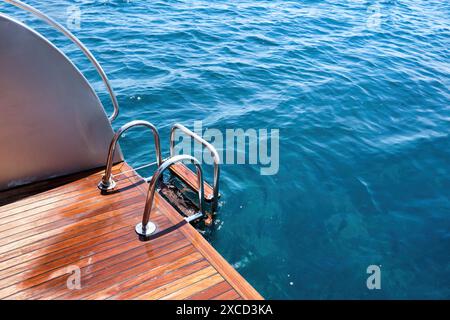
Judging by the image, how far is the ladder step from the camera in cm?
524

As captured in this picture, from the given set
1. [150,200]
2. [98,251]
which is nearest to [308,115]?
[150,200]

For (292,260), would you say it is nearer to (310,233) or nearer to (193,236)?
(310,233)

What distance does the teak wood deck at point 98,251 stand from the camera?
340 cm

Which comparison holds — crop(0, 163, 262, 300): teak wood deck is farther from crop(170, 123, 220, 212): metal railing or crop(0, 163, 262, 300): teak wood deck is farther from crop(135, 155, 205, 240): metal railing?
crop(170, 123, 220, 212): metal railing

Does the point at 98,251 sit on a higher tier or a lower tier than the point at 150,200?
lower

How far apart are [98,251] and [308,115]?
622cm

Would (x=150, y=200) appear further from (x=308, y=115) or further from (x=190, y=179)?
(x=308, y=115)

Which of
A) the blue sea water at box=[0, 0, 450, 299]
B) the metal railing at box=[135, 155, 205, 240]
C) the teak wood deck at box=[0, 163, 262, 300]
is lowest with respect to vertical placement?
the blue sea water at box=[0, 0, 450, 299]

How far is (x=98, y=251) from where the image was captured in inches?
149

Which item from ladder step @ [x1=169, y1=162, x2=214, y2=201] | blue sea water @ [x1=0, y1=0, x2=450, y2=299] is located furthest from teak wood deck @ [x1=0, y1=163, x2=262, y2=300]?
blue sea water @ [x1=0, y1=0, x2=450, y2=299]

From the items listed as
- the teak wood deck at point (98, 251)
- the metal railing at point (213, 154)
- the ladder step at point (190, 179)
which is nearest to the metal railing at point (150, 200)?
the teak wood deck at point (98, 251)

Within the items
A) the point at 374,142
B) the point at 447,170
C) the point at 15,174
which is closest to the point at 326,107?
the point at 374,142

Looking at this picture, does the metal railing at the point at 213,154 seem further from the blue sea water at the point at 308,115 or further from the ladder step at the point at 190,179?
the blue sea water at the point at 308,115

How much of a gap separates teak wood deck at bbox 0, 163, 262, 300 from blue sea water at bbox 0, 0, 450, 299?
135cm
